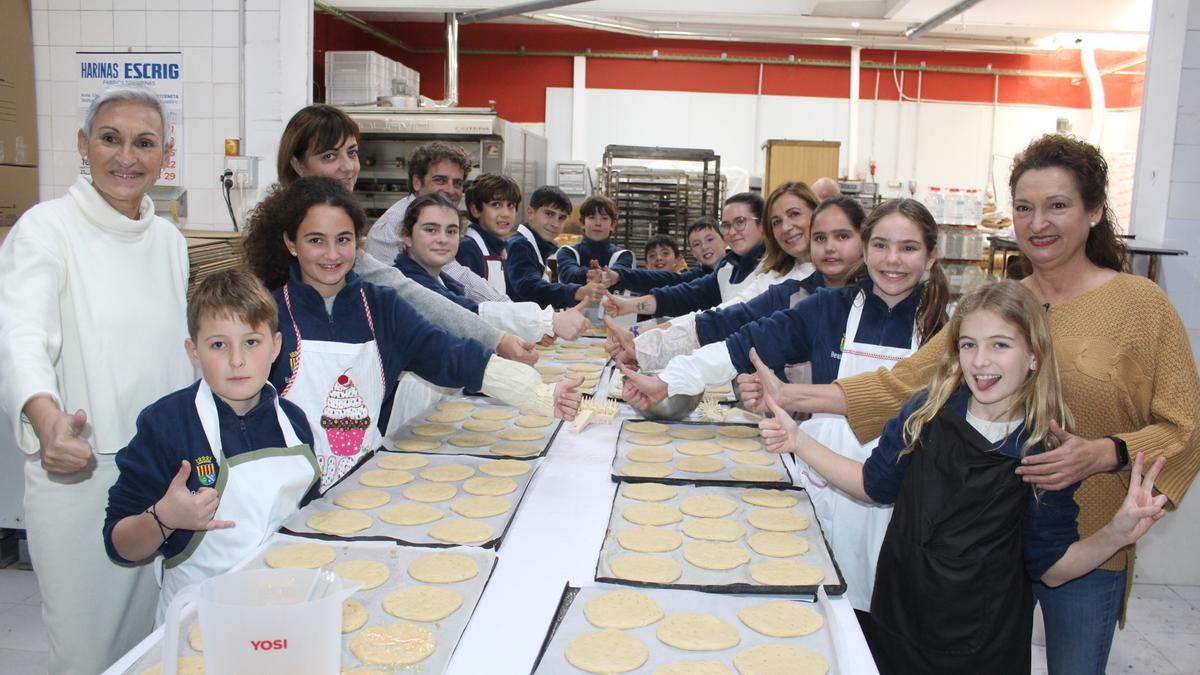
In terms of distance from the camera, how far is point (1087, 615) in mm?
1662

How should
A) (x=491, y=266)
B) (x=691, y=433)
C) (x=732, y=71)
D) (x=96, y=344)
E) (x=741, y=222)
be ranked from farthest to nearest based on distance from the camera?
1. (x=732, y=71)
2. (x=491, y=266)
3. (x=741, y=222)
4. (x=691, y=433)
5. (x=96, y=344)

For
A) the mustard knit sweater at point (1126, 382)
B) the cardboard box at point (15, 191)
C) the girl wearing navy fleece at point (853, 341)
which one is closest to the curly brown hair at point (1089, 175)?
the mustard knit sweater at point (1126, 382)

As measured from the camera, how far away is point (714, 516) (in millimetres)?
1615

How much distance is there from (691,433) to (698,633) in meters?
1.00

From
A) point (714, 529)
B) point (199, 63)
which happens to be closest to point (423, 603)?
point (714, 529)

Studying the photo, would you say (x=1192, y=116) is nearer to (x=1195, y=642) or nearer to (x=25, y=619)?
(x=1195, y=642)

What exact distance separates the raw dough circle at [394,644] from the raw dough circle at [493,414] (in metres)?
1.12

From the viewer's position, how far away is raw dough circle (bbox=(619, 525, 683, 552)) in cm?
145

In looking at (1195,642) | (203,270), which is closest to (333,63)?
(203,270)

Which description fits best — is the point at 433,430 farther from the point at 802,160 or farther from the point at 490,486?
the point at 802,160

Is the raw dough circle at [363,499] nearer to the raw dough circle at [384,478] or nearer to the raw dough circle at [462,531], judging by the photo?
the raw dough circle at [384,478]

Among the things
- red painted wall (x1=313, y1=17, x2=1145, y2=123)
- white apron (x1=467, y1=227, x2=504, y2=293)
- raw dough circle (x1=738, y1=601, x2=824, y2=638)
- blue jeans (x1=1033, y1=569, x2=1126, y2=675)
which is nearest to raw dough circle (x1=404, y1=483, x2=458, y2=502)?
raw dough circle (x1=738, y1=601, x2=824, y2=638)

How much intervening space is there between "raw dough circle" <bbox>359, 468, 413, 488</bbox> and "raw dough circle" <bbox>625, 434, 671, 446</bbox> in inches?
22.9

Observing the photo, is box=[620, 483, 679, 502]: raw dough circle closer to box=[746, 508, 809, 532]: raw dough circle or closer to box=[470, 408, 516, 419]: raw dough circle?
box=[746, 508, 809, 532]: raw dough circle
